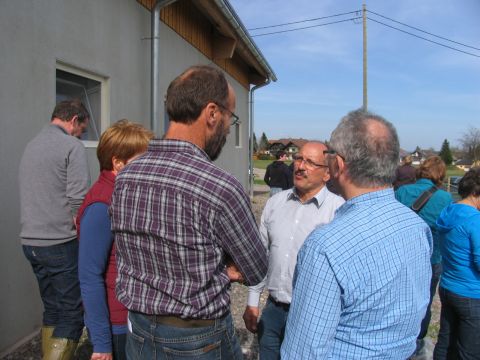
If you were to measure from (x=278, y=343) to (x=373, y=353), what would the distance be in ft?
4.63

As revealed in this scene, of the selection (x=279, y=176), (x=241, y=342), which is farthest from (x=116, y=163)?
(x=279, y=176)

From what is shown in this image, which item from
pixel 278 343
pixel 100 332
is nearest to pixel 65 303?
pixel 100 332

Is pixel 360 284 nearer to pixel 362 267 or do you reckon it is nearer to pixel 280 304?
pixel 362 267

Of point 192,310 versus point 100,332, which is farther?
point 100,332

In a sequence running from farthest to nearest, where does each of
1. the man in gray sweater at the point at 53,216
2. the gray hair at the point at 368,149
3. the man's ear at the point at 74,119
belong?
1. the man's ear at the point at 74,119
2. the man in gray sweater at the point at 53,216
3. the gray hair at the point at 368,149

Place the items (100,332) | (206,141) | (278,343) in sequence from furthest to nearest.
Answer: (278,343) → (100,332) → (206,141)

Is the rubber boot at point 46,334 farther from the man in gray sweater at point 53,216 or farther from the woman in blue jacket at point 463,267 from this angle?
the woman in blue jacket at point 463,267

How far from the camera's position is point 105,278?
1916 mm

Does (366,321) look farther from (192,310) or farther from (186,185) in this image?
(186,185)

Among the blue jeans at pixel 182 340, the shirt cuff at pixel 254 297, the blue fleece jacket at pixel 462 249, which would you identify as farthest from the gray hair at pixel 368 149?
the blue fleece jacket at pixel 462 249

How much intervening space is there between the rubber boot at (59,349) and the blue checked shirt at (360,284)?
5.91 ft

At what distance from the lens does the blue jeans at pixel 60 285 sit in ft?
9.20

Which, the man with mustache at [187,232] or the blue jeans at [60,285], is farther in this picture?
the blue jeans at [60,285]

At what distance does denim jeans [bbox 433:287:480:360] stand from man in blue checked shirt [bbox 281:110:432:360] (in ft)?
5.44
